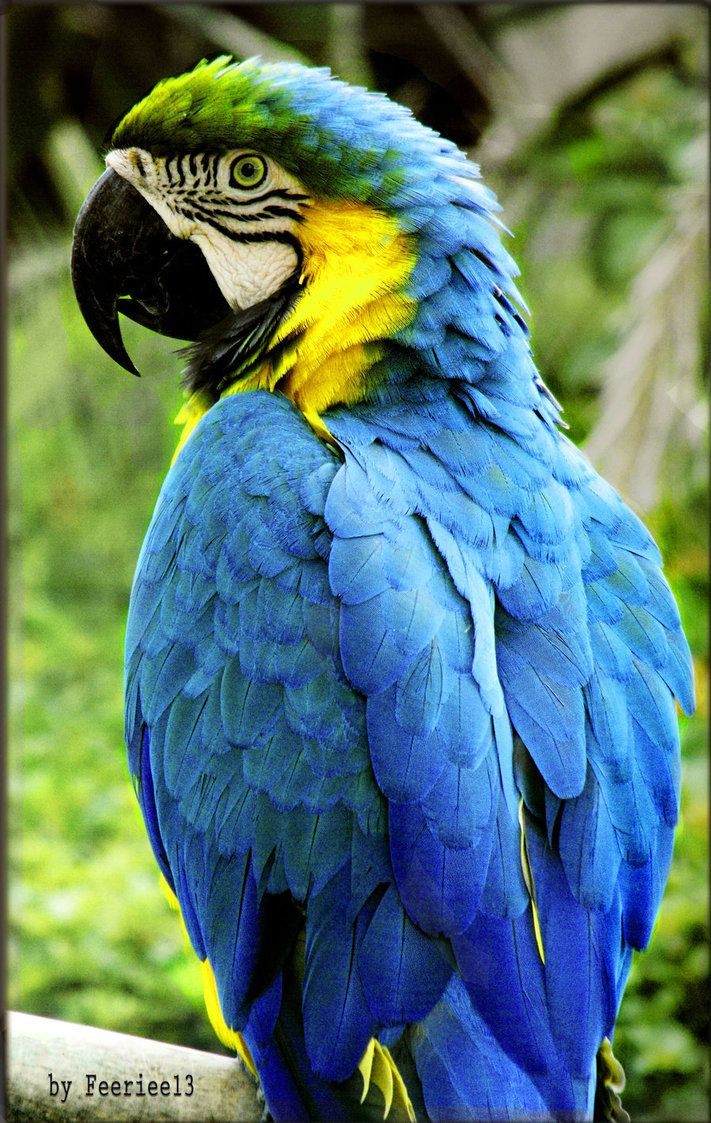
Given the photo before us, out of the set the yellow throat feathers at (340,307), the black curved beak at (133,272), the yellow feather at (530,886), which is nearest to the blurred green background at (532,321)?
the black curved beak at (133,272)

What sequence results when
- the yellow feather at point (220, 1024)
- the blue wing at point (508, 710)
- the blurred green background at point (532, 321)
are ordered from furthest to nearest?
the blurred green background at point (532, 321) → the yellow feather at point (220, 1024) → the blue wing at point (508, 710)

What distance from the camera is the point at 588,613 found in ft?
2.55

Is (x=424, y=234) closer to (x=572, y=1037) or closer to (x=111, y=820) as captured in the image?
(x=572, y=1037)

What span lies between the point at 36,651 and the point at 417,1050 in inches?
69.2

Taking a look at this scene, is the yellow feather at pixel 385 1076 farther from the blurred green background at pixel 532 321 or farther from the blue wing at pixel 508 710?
the blurred green background at pixel 532 321

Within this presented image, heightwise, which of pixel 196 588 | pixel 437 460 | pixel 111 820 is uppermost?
pixel 437 460

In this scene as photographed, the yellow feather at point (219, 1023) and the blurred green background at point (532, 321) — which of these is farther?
the blurred green background at point (532, 321)

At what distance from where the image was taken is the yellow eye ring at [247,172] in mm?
844

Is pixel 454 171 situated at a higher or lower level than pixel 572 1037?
higher

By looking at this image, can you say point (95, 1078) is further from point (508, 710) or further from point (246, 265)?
point (246, 265)

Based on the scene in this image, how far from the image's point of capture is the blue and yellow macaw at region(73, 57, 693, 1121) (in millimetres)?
674

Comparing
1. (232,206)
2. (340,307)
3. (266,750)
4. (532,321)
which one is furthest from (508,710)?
(532,321)

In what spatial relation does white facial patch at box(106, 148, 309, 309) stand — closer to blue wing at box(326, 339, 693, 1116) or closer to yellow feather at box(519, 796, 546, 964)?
blue wing at box(326, 339, 693, 1116)

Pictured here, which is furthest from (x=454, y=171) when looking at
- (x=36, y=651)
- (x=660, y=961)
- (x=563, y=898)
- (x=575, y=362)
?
(x=36, y=651)
